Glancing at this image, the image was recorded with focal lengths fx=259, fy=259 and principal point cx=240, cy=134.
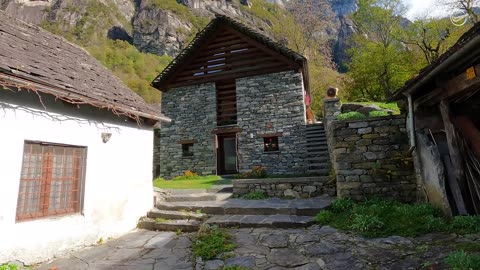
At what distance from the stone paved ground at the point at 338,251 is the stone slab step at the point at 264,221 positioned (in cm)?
53

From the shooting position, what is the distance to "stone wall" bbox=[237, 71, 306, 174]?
12.3 metres

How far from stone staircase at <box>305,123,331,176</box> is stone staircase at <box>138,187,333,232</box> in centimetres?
447

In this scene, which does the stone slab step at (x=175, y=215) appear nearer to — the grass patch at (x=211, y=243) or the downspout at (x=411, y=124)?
the grass patch at (x=211, y=243)

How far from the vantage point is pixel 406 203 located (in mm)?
5727

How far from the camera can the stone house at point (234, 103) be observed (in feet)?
41.2

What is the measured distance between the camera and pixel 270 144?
508 inches

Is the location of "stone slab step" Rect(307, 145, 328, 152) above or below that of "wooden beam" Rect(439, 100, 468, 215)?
above

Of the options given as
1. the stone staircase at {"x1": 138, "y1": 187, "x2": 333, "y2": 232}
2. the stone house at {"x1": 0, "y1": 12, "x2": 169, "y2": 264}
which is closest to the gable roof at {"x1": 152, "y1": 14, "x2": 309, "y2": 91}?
the stone house at {"x1": 0, "y1": 12, "x2": 169, "y2": 264}

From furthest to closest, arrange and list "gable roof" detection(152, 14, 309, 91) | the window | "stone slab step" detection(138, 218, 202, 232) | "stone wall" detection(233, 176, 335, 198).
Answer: "gable roof" detection(152, 14, 309, 91) → "stone wall" detection(233, 176, 335, 198) → "stone slab step" detection(138, 218, 202, 232) → the window

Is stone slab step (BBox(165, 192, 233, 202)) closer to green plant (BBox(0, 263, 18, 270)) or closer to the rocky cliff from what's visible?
green plant (BBox(0, 263, 18, 270))

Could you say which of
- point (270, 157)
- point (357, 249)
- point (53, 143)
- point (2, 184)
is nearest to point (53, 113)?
point (53, 143)

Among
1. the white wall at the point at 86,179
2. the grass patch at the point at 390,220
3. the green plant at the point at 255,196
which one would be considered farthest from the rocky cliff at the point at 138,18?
the grass patch at the point at 390,220

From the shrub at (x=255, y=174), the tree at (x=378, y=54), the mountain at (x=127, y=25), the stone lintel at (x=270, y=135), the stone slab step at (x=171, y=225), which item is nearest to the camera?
the stone slab step at (x=171, y=225)

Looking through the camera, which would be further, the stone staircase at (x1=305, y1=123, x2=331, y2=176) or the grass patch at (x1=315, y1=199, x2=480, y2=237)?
the stone staircase at (x1=305, y1=123, x2=331, y2=176)
